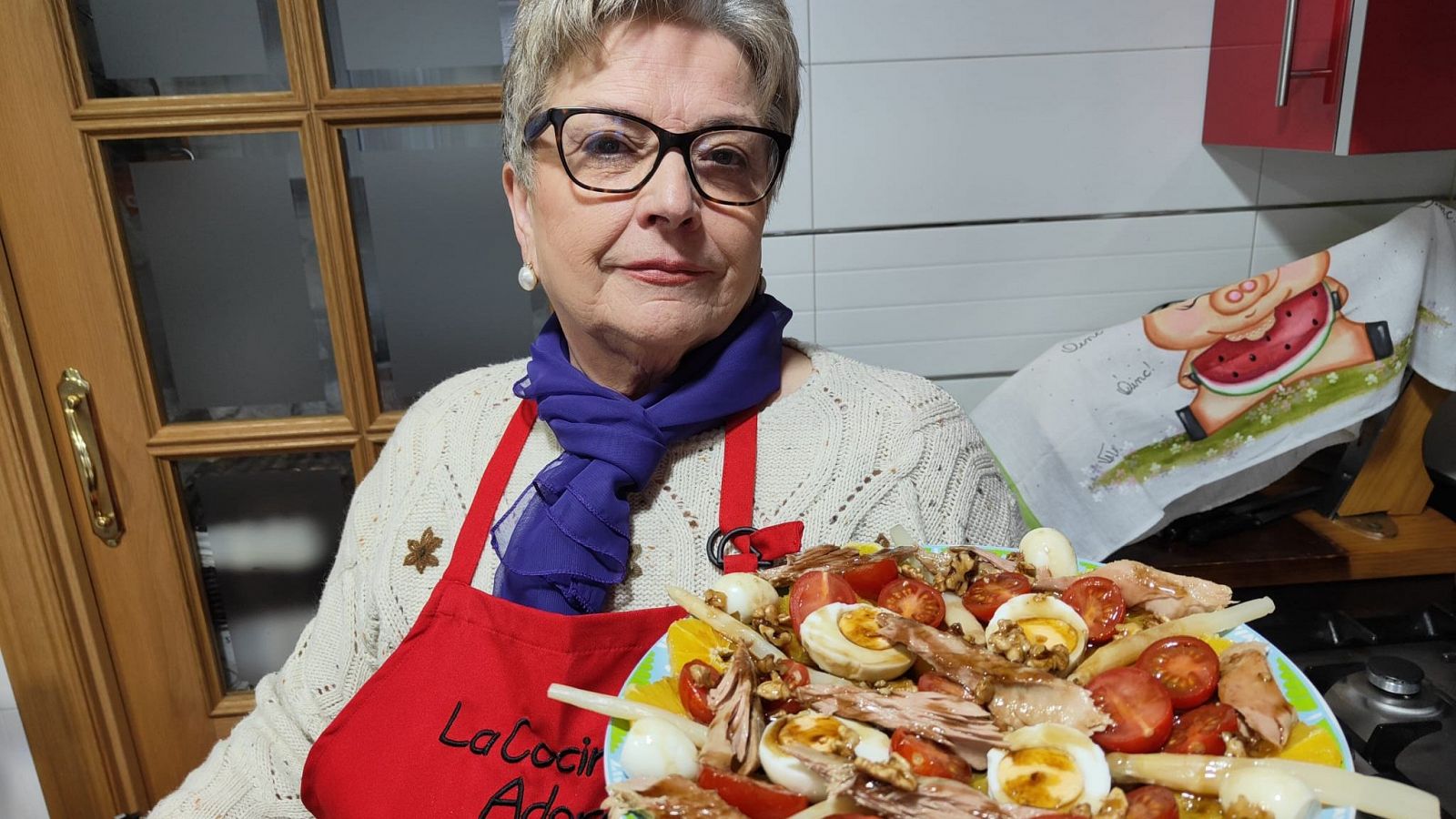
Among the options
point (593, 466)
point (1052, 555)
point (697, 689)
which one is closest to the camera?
point (697, 689)

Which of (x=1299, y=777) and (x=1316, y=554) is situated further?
(x=1316, y=554)

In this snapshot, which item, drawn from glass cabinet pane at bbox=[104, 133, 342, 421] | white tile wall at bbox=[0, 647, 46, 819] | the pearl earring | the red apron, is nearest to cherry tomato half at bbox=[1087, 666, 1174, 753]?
the red apron

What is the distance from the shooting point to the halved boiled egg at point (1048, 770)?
43 cm

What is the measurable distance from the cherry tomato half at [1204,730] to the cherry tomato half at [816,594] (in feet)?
0.65

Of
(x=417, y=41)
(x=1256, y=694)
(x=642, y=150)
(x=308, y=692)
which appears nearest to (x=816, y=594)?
(x=1256, y=694)

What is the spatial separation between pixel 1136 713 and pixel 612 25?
70cm

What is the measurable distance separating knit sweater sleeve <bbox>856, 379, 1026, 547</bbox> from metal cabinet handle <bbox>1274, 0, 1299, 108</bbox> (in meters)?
0.68

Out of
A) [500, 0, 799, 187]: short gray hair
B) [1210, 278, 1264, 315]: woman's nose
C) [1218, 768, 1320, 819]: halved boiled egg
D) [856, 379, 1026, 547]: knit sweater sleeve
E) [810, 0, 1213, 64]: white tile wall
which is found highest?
[810, 0, 1213, 64]: white tile wall

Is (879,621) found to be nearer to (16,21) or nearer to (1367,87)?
(1367,87)

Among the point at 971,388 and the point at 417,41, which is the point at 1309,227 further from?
the point at 417,41

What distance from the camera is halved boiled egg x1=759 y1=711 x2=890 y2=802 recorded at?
0.46 m

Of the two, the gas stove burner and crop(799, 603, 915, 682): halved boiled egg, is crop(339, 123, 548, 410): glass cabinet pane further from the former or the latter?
the gas stove burner

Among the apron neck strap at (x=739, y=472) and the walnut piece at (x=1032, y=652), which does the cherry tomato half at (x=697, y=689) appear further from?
the apron neck strap at (x=739, y=472)

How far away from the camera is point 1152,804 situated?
0.42 m
